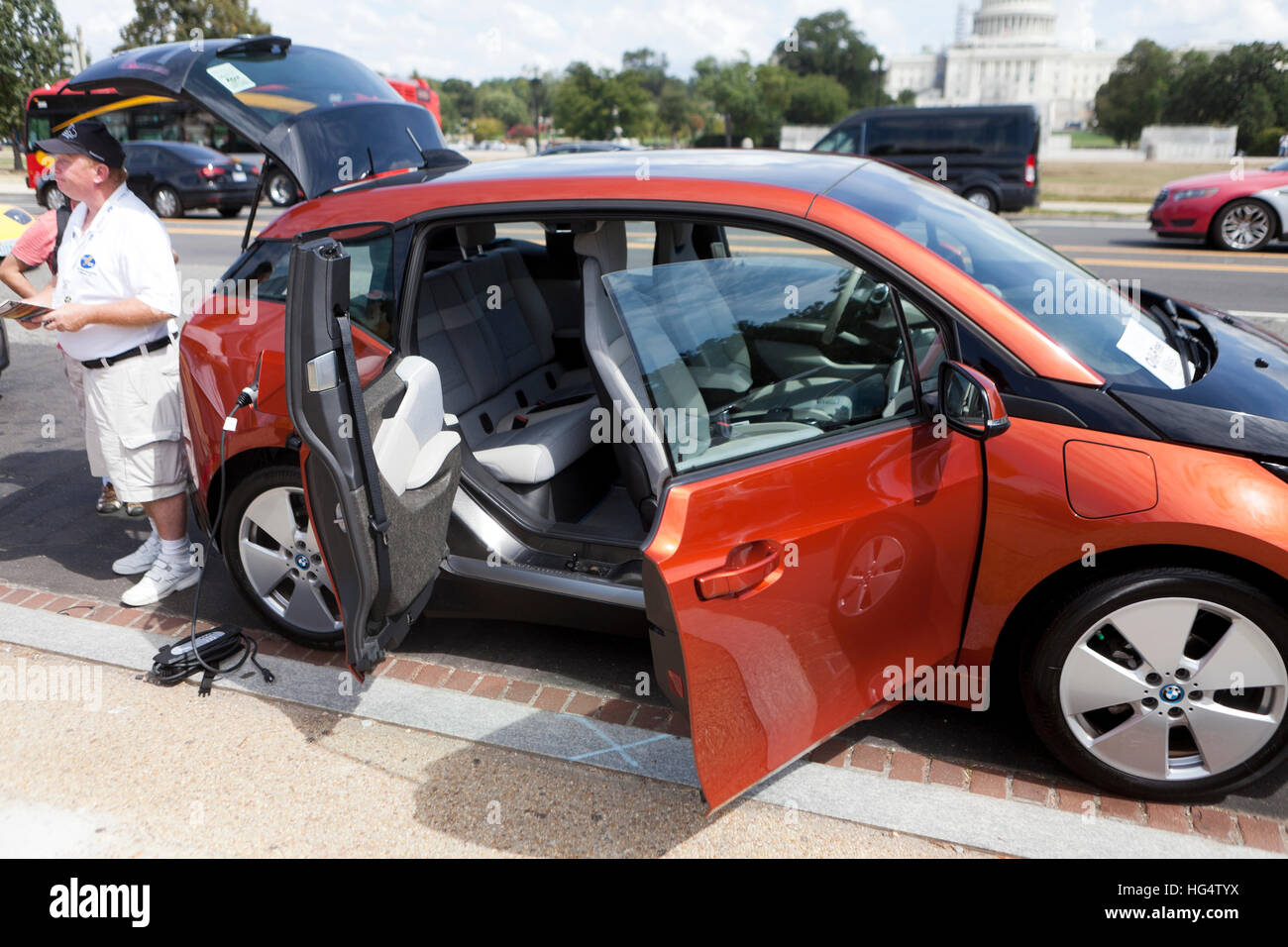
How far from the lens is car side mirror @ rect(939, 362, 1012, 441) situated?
8.23 feet

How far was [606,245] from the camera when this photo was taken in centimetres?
328

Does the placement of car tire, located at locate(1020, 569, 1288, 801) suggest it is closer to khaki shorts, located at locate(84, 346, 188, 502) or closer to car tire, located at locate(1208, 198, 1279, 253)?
khaki shorts, located at locate(84, 346, 188, 502)

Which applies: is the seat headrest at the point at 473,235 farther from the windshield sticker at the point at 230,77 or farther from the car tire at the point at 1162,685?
the car tire at the point at 1162,685

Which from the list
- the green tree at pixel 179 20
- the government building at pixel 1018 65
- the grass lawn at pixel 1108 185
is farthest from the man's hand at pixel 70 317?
the government building at pixel 1018 65

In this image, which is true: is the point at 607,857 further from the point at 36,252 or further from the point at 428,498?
the point at 36,252

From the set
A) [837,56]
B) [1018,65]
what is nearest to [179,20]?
[837,56]

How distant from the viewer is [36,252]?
525 cm

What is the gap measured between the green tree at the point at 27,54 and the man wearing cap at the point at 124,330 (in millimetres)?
29689

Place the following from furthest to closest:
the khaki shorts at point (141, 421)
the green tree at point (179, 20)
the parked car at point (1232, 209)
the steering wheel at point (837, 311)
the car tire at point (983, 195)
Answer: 1. the green tree at point (179, 20)
2. the car tire at point (983, 195)
3. the parked car at point (1232, 209)
4. the khaki shorts at point (141, 421)
5. the steering wheel at point (837, 311)

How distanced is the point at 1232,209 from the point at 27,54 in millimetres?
32019

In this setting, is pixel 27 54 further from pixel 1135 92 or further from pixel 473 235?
pixel 1135 92

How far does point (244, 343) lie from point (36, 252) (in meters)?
2.50

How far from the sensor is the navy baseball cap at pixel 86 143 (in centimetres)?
370
